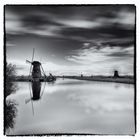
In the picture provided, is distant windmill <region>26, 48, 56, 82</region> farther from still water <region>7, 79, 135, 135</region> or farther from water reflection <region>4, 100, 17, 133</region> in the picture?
water reflection <region>4, 100, 17, 133</region>

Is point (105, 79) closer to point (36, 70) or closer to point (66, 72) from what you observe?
point (66, 72)

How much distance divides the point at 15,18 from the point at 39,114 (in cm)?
85

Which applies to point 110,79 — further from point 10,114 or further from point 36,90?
point 10,114

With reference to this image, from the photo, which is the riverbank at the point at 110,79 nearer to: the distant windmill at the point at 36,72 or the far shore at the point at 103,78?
the far shore at the point at 103,78

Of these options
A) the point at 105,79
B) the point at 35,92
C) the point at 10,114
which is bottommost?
the point at 10,114

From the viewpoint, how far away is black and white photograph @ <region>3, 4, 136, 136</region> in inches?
111

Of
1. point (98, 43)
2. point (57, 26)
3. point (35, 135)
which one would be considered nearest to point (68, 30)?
point (57, 26)

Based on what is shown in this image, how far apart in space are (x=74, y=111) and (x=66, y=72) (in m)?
0.35

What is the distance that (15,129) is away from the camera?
2824 mm

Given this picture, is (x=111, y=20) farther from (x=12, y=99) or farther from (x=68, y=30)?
(x=12, y=99)

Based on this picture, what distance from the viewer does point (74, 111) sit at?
2.83 meters

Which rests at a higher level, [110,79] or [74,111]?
[110,79]

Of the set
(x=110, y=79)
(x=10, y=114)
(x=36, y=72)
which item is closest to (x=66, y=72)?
(x=36, y=72)

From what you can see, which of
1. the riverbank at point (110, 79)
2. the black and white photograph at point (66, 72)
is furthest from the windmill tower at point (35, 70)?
the riverbank at point (110, 79)
